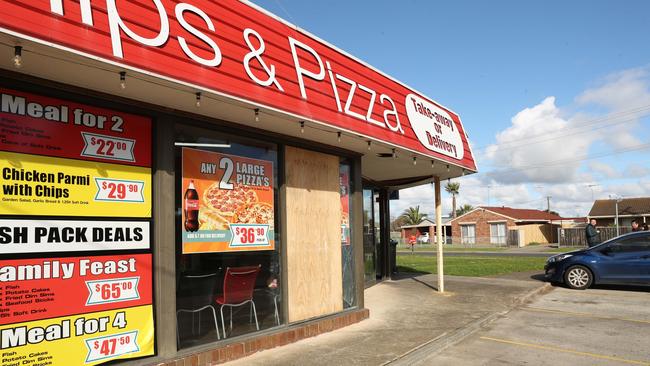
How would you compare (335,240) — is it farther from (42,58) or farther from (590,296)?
(590,296)

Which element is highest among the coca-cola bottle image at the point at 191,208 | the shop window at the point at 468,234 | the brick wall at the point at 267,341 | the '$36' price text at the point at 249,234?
the coca-cola bottle image at the point at 191,208

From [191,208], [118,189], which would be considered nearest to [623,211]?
[191,208]

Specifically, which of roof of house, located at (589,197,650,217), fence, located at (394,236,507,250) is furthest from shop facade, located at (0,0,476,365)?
roof of house, located at (589,197,650,217)

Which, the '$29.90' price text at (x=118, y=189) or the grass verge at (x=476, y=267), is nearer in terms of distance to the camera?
the '$29.90' price text at (x=118, y=189)

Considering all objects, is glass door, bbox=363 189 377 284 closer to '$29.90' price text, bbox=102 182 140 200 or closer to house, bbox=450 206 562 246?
'$29.90' price text, bbox=102 182 140 200

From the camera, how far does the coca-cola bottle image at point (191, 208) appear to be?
5812 millimetres

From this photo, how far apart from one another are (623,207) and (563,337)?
53241mm

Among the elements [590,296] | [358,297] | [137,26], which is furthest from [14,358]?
[590,296]

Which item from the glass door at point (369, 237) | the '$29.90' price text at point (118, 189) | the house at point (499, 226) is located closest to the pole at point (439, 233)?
the glass door at point (369, 237)

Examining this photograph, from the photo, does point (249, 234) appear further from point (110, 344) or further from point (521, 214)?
point (521, 214)

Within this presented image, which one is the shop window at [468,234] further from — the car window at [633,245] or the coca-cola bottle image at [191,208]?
the coca-cola bottle image at [191,208]

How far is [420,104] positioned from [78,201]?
705cm

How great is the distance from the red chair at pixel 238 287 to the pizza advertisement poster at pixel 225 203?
0.31 m

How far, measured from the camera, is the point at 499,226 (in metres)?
55.6
